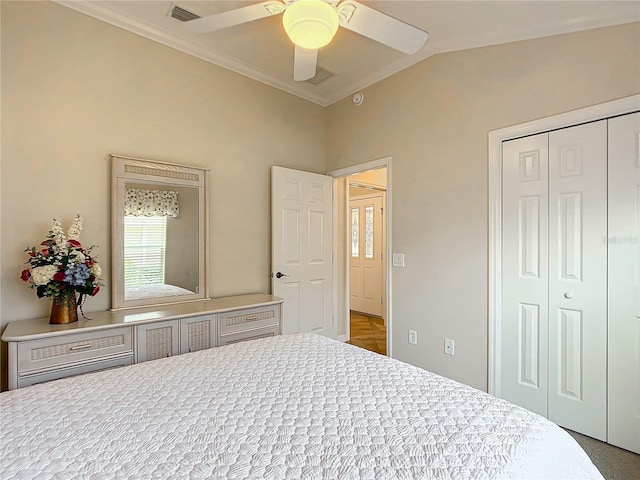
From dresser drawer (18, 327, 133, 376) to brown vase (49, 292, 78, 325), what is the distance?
0.54 ft

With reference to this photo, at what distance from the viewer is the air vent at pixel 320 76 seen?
321 cm

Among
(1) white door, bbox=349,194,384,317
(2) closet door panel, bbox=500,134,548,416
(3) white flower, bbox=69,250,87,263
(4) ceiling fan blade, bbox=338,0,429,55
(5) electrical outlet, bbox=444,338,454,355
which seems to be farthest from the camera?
(1) white door, bbox=349,194,384,317

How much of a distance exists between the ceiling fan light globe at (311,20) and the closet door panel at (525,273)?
1582mm

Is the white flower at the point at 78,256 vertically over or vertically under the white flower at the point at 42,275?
over

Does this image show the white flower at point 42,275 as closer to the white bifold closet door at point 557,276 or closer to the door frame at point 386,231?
the door frame at point 386,231

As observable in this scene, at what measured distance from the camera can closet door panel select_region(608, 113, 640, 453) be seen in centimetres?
193

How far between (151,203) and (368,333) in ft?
10.7

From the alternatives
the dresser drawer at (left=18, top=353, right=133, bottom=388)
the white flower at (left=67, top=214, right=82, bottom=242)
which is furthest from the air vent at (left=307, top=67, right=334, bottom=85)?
Result: the dresser drawer at (left=18, top=353, right=133, bottom=388)

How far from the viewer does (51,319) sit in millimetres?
2039

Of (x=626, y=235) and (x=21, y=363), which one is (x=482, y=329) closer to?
(x=626, y=235)

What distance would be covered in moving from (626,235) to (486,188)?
2.81ft

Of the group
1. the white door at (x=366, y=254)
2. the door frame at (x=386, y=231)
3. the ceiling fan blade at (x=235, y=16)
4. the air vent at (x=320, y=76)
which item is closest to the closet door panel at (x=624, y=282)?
the door frame at (x=386, y=231)

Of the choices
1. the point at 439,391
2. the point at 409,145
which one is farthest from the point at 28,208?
the point at 409,145

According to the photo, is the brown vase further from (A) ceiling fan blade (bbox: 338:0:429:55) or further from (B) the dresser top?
(A) ceiling fan blade (bbox: 338:0:429:55)
